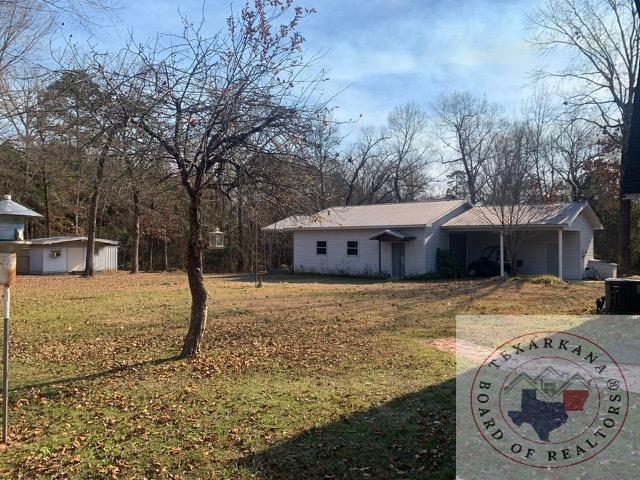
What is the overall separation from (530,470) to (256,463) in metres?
2.02

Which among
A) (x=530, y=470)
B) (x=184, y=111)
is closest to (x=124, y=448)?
(x=530, y=470)

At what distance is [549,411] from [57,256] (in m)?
32.2

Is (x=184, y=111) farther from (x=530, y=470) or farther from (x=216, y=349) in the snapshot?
(x=530, y=470)

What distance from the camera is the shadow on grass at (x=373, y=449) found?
403cm

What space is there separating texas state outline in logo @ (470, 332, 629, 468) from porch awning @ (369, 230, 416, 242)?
66.9 feet

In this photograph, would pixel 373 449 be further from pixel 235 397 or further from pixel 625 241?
pixel 625 241

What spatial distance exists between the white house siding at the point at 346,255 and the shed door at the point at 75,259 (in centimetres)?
1306

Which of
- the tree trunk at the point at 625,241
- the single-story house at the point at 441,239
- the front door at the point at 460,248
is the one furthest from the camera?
the front door at the point at 460,248

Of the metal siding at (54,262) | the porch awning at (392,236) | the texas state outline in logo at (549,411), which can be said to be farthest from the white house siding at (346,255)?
the texas state outline in logo at (549,411)

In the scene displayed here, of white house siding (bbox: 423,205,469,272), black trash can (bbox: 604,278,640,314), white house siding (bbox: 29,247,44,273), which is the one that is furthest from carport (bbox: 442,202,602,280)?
white house siding (bbox: 29,247,44,273)

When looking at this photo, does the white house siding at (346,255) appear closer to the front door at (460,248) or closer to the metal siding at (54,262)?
the front door at (460,248)

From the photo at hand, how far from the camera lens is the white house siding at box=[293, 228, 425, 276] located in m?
27.2

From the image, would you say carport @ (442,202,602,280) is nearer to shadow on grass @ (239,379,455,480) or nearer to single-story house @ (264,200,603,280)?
single-story house @ (264,200,603,280)

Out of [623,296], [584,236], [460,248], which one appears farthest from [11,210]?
[584,236]
